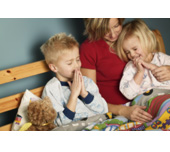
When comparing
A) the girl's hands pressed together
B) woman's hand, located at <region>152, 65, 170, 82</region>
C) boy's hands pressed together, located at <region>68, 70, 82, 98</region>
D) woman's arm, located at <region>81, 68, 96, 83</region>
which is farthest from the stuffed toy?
woman's hand, located at <region>152, 65, 170, 82</region>

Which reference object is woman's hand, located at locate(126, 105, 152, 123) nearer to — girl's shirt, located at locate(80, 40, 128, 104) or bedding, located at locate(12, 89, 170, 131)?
bedding, located at locate(12, 89, 170, 131)

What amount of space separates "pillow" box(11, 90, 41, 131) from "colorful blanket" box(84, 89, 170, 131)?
402 mm

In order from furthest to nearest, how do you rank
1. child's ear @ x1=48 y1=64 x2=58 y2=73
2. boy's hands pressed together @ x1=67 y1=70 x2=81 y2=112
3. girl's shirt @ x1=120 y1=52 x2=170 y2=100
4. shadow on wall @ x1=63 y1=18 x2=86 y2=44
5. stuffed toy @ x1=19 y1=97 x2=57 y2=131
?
shadow on wall @ x1=63 y1=18 x2=86 y2=44, girl's shirt @ x1=120 y1=52 x2=170 y2=100, child's ear @ x1=48 y1=64 x2=58 y2=73, boy's hands pressed together @ x1=67 y1=70 x2=81 y2=112, stuffed toy @ x1=19 y1=97 x2=57 y2=131

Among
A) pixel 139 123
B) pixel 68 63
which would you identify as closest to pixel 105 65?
pixel 68 63

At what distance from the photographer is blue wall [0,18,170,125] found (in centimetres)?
155

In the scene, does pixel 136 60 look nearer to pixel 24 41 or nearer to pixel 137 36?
pixel 137 36

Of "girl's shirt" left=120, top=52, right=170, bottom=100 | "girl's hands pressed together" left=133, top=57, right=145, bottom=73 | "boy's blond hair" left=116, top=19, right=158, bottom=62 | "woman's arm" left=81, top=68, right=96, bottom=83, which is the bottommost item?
"girl's shirt" left=120, top=52, right=170, bottom=100

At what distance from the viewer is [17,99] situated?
4.78ft

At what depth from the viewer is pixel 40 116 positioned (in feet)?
4.18

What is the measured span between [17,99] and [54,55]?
36 cm

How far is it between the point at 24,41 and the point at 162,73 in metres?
0.99

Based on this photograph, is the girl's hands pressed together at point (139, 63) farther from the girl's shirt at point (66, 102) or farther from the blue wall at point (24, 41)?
the blue wall at point (24, 41)

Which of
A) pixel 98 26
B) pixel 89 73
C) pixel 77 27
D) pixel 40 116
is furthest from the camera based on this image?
pixel 77 27
